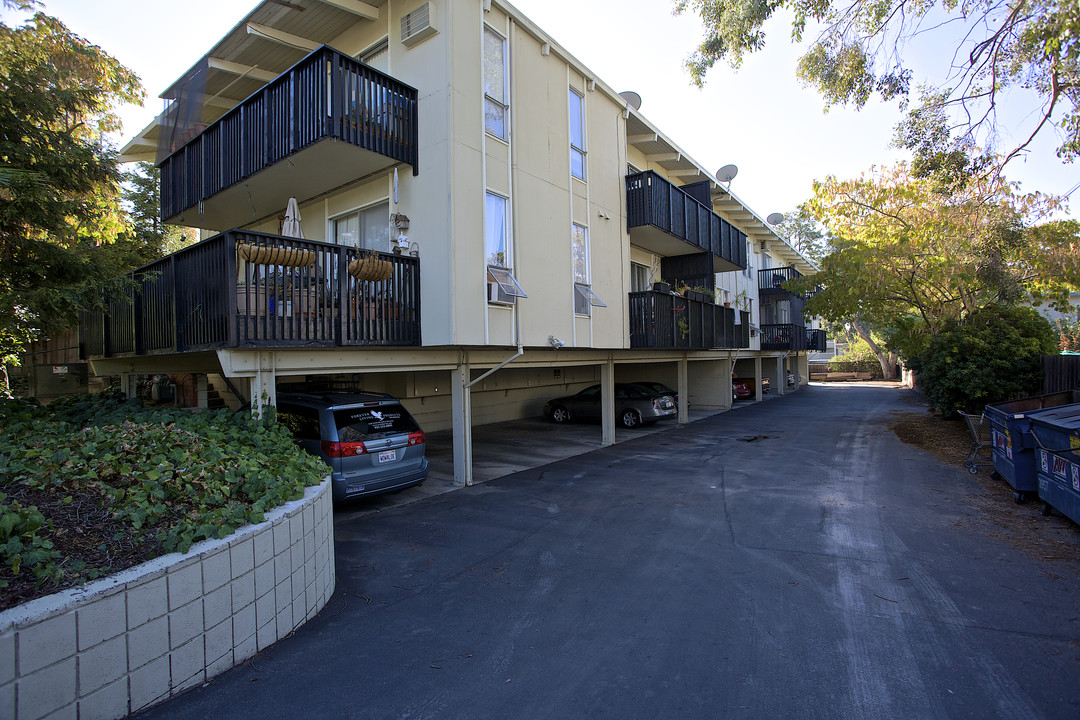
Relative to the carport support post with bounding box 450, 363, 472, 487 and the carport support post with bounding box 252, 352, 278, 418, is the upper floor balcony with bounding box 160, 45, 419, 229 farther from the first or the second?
the carport support post with bounding box 450, 363, 472, 487

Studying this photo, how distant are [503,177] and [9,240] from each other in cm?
690

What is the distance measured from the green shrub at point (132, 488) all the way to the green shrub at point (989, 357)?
47.0ft

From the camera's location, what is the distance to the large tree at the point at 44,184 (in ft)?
21.5

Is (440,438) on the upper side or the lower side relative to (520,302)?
lower

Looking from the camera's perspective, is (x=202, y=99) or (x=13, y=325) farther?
(x=202, y=99)

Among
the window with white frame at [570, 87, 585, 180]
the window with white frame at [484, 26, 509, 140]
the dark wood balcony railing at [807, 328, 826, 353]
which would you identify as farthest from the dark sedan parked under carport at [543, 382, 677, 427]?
the dark wood balcony railing at [807, 328, 826, 353]

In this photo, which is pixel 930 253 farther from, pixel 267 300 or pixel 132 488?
pixel 132 488

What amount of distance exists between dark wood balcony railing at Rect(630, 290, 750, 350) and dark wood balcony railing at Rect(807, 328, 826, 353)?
596 inches

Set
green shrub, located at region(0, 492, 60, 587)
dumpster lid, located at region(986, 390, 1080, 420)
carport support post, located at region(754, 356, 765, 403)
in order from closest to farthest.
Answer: green shrub, located at region(0, 492, 60, 587), dumpster lid, located at region(986, 390, 1080, 420), carport support post, located at region(754, 356, 765, 403)

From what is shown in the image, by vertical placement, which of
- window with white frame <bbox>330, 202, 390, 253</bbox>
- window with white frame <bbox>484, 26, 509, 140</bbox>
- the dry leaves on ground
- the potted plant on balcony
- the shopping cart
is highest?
window with white frame <bbox>484, 26, 509, 140</bbox>

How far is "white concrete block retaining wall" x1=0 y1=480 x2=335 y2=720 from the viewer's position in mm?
2402

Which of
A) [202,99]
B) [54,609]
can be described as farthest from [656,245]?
[54,609]

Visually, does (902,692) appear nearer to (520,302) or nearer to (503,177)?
(520,302)

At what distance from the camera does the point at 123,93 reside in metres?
10.5
